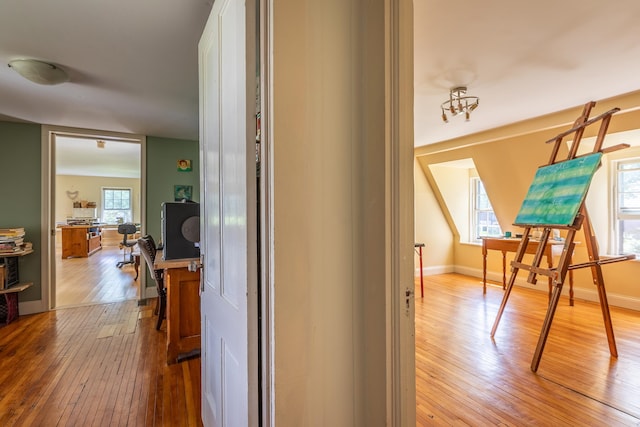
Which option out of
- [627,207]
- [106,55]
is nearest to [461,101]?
[627,207]

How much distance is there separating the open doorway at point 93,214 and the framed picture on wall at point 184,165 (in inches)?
18.7

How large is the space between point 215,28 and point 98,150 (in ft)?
19.0

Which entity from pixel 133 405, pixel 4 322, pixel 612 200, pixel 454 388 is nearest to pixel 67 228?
pixel 4 322

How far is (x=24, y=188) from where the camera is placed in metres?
3.39

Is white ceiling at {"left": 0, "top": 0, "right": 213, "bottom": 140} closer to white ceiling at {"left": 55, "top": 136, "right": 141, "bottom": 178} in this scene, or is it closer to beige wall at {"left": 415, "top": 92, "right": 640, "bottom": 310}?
white ceiling at {"left": 55, "top": 136, "right": 141, "bottom": 178}

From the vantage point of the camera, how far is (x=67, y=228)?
7.00 metres

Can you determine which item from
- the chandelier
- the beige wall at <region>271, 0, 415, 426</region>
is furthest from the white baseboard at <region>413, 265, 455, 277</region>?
the beige wall at <region>271, 0, 415, 426</region>

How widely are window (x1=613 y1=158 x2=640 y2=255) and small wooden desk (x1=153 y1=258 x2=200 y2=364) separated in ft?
15.5

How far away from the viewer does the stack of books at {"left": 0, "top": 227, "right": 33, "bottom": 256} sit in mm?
3102

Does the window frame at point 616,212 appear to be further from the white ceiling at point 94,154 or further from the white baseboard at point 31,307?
the white baseboard at point 31,307

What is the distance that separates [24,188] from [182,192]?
1621 millimetres

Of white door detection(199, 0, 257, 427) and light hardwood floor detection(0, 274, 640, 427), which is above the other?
white door detection(199, 0, 257, 427)

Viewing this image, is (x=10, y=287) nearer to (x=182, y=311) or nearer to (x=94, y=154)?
(x=182, y=311)

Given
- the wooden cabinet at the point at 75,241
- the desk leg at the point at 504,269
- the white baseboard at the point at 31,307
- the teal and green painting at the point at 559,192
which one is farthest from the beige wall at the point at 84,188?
the teal and green painting at the point at 559,192
